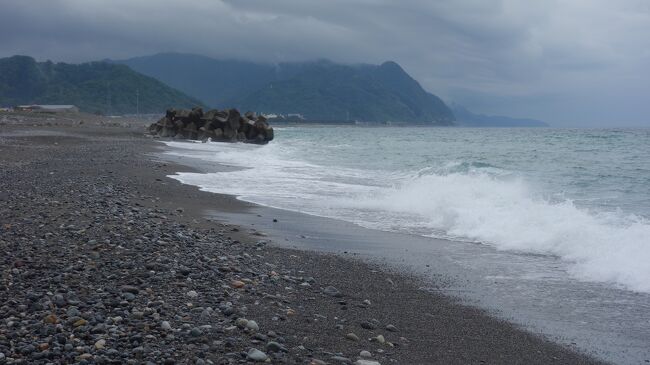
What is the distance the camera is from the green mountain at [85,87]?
151750mm

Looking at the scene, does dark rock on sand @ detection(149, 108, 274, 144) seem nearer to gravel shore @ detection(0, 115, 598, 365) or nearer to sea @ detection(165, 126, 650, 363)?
sea @ detection(165, 126, 650, 363)

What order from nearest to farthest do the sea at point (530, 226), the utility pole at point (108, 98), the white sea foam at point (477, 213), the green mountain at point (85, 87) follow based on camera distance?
the sea at point (530, 226) → the white sea foam at point (477, 213) → the green mountain at point (85, 87) → the utility pole at point (108, 98)

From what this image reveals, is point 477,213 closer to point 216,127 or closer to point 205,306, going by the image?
point 205,306

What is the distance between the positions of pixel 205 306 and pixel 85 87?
560ft

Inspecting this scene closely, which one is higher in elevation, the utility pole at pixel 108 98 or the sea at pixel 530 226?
the utility pole at pixel 108 98

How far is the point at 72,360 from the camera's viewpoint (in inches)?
154

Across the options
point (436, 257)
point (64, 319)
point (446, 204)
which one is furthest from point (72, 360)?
A: point (446, 204)

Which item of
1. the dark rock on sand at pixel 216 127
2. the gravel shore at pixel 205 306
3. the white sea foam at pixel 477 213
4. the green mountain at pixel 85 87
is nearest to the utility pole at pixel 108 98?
the green mountain at pixel 85 87

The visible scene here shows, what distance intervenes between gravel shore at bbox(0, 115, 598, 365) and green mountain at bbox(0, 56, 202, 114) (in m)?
147

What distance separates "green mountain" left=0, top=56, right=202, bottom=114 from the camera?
152 m

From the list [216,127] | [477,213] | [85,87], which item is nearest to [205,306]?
[477,213]

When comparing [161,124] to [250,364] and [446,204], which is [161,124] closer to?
[446,204]

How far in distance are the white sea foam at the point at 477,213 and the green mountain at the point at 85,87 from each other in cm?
13846

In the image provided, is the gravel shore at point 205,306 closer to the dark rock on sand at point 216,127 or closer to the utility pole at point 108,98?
the dark rock on sand at point 216,127
